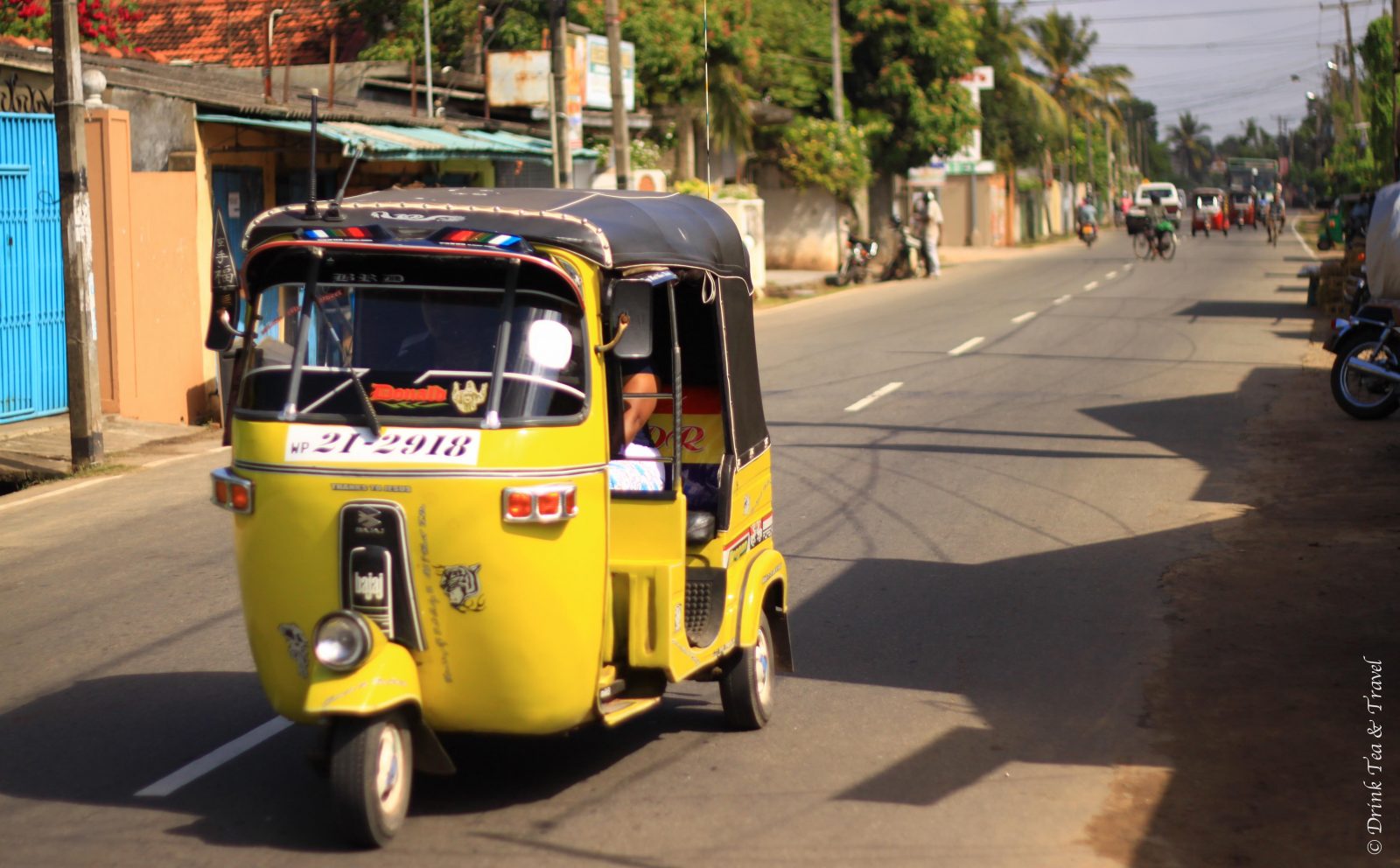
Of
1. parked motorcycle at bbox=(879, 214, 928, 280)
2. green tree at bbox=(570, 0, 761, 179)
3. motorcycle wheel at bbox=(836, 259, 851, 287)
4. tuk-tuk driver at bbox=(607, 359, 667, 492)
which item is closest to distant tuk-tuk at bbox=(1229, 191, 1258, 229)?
parked motorcycle at bbox=(879, 214, 928, 280)

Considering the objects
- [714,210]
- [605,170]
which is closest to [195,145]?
[714,210]

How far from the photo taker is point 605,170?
100 ft

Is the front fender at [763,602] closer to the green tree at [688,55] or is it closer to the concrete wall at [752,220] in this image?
the concrete wall at [752,220]

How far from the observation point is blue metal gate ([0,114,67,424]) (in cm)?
1430

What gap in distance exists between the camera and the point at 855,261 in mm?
37312

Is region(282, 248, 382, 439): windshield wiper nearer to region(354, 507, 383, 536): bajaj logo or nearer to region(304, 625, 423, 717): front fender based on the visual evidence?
region(354, 507, 383, 536): bajaj logo

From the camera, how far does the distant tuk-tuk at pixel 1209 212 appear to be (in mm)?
62844

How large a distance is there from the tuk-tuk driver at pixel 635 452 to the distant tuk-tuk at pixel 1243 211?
7081 centimetres

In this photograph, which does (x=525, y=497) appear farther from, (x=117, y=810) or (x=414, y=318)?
(x=117, y=810)

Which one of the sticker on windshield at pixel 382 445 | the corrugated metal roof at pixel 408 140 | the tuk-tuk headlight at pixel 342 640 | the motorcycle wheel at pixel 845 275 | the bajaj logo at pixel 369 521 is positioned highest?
the corrugated metal roof at pixel 408 140

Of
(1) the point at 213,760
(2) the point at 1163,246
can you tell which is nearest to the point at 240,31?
(1) the point at 213,760

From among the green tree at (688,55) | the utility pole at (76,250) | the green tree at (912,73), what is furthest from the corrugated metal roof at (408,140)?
the green tree at (912,73)

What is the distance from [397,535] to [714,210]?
231 centimetres

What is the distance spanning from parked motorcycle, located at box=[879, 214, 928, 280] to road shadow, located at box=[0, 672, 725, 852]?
33597 mm
